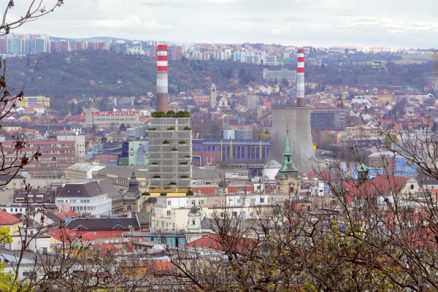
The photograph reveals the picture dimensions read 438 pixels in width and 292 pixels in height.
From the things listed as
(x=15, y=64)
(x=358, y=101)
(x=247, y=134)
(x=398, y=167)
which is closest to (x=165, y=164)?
(x=398, y=167)

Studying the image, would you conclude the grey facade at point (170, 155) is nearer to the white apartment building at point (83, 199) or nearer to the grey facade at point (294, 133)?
the white apartment building at point (83, 199)

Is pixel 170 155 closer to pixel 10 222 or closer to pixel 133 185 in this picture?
pixel 133 185

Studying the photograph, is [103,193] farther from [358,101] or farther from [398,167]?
[358,101]

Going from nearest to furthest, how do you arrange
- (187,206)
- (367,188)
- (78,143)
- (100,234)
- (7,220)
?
(367,188)
(7,220)
(100,234)
(187,206)
(78,143)

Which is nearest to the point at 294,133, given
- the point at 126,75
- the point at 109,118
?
the point at 109,118

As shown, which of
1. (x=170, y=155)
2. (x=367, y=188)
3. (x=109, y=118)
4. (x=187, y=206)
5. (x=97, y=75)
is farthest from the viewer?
(x=97, y=75)

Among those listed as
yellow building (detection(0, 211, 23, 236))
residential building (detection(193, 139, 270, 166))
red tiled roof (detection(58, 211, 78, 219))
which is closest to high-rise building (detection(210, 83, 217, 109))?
residential building (detection(193, 139, 270, 166))
